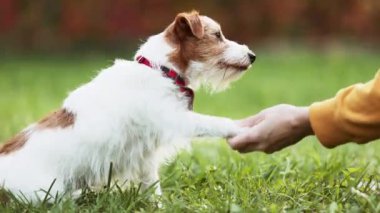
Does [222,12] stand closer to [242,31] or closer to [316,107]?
[242,31]

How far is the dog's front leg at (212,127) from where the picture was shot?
12.1ft

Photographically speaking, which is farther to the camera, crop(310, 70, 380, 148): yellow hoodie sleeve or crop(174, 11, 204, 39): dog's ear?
crop(174, 11, 204, 39): dog's ear

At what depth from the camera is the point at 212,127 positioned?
3680mm

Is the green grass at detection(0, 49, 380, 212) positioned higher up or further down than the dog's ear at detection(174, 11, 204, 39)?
further down

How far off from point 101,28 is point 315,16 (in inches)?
207

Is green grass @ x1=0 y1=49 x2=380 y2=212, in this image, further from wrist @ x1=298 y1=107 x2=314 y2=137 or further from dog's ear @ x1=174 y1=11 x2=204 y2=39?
dog's ear @ x1=174 y1=11 x2=204 y2=39

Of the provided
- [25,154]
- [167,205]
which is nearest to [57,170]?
[25,154]

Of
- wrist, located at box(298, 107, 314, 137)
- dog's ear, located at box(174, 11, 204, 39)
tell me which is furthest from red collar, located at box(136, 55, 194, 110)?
wrist, located at box(298, 107, 314, 137)

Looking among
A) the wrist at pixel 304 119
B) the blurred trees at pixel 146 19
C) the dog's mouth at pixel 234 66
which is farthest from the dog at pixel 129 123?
the blurred trees at pixel 146 19

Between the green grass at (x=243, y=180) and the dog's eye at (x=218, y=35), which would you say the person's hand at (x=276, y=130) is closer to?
the green grass at (x=243, y=180)

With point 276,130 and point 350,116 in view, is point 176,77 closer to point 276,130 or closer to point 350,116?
point 276,130

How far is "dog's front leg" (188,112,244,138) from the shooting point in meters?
3.67

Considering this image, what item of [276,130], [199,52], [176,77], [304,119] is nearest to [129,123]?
[176,77]

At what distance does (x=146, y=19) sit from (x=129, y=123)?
41.1ft
